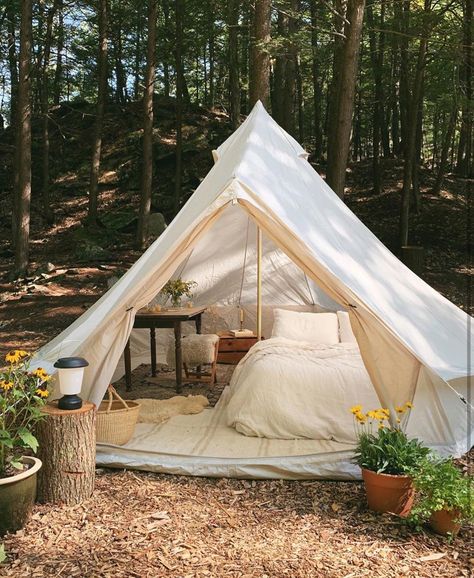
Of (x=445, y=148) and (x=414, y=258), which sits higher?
(x=445, y=148)

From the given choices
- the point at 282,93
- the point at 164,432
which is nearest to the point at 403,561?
the point at 164,432

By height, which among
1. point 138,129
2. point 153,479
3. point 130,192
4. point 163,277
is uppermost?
point 138,129

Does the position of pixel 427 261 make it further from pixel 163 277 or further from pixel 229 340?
pixel 163 277

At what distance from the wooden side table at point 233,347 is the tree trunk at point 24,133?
472 centimetres

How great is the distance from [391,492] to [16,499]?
1789 millimetres

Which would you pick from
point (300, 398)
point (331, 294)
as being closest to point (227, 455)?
point (300, 398)

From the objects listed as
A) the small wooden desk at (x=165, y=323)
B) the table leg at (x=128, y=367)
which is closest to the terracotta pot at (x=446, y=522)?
the small wooden desk at (x=165, y=323)

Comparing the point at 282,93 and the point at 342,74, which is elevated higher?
the point at 282,93

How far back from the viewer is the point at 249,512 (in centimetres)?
297

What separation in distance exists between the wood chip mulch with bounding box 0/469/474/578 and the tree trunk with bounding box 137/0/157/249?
790 centimetres

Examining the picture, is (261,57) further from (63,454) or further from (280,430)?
(63,454)

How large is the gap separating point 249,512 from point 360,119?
16.3 metres

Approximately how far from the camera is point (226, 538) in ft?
8.79

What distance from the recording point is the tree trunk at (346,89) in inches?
268
